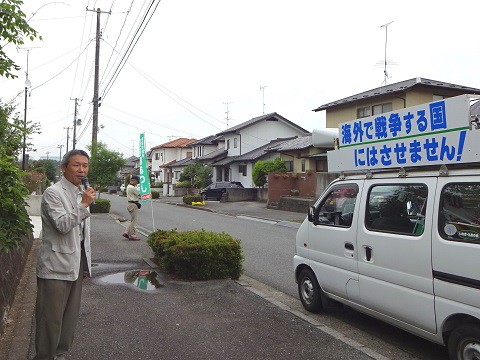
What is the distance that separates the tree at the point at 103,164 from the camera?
75.5ft

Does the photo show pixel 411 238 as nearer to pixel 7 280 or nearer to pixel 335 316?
pixel 335 316

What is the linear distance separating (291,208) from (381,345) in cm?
2005

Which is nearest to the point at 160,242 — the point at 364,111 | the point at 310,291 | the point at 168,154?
the point at 310,291

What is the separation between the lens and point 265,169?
31953mm

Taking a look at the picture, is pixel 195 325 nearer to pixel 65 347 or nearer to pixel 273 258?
pixel 65 347

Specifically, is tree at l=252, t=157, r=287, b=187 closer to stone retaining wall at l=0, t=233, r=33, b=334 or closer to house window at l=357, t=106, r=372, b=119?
house window at l=357, t=106, r=372, b=119

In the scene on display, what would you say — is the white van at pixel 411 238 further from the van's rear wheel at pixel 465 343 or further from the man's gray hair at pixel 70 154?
the man's gray hair at pixel 70 154

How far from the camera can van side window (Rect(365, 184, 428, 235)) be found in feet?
12.8

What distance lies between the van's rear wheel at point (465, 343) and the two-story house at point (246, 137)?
3493 centimetres

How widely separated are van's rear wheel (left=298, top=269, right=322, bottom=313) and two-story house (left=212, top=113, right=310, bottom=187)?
3268 cm

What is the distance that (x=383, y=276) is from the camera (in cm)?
415

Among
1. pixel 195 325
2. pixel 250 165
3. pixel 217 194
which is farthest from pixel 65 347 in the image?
pixel 250 165

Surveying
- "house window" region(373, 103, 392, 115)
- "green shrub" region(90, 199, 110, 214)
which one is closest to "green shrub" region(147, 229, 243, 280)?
"green shrub" region(90, 199, 110, 214)

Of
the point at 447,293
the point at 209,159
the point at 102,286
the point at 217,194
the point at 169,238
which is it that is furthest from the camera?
the point at 209,159
